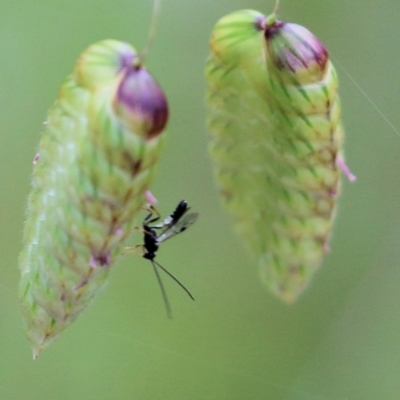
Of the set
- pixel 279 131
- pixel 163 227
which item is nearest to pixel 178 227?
pixel 163 227

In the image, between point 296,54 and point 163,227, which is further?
point 163,227

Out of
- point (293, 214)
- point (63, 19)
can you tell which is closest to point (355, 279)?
point (293, 214)

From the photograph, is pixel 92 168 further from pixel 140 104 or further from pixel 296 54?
pixel 296 54

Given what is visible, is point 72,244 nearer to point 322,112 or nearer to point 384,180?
point 322,112

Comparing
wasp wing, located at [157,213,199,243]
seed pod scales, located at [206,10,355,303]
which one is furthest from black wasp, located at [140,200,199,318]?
seed pod scales, located at [206,10,355,303]

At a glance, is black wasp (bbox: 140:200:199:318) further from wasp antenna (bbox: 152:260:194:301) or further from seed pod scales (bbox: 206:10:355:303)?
seed pod scales (bbox: 206:10:355:303)

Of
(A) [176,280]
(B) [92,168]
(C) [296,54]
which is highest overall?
(C) [296,54]

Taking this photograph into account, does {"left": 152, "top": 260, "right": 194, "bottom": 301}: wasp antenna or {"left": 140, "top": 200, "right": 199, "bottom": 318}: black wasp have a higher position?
{"left": 140, "top": 200, "right": 199, "bottom": 318}: black wasp

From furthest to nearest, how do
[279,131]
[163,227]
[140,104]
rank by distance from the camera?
[163,227], [279,131], [140,104]

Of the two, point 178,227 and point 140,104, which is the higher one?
point 140,104
